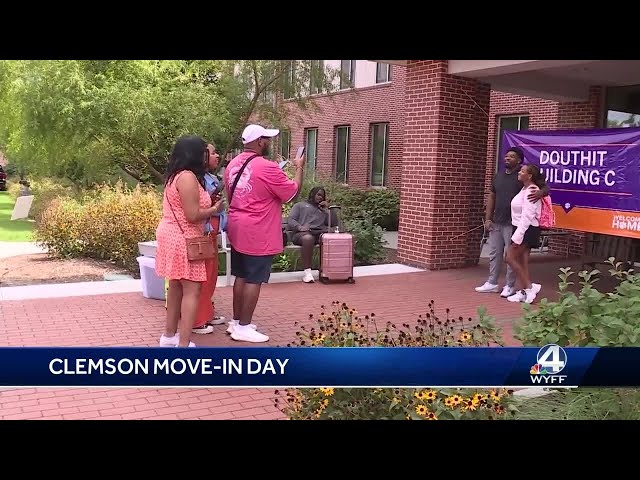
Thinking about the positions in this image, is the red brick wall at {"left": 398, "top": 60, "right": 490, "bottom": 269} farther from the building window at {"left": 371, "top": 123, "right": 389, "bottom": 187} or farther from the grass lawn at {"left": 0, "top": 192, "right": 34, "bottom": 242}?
the building window at {"left": 371, "top": 123, "right": 389, "bottom": 187}

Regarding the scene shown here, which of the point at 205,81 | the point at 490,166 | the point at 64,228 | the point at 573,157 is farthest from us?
the point at 205,81

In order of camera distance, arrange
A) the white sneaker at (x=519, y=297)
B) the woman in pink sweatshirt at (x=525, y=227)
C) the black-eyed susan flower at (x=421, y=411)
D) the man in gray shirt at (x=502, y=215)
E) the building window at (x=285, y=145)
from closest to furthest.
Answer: the black-eyed susan flower at (x=421, y=411)
the woman in pink sweatshirt at (x=525, y=227)
the white sneaker at (x=519, y=297)
the man in gray shirt at (x=502, y=215)
the building window at (x=285, y=145)

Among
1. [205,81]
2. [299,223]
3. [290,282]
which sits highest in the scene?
[205,81]

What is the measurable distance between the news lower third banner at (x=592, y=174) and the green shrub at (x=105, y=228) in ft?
17.2

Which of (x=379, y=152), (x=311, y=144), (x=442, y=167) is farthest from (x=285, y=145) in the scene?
(x=442, y=167)

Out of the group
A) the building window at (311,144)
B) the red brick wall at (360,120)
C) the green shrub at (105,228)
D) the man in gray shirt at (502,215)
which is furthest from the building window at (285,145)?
the man in gray shirt at (502,215)

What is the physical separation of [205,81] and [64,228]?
23.2 ft

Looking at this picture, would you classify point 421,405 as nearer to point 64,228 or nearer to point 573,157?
point 573,157

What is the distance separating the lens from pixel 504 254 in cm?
814

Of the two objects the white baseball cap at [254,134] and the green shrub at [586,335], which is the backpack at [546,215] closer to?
the green shrub at [586,335]

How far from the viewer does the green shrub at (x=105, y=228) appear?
366 inches

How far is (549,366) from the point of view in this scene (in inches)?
Answer: 142

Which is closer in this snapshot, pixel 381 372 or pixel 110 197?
pixel 381 372

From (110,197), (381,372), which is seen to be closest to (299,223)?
(110,197)
